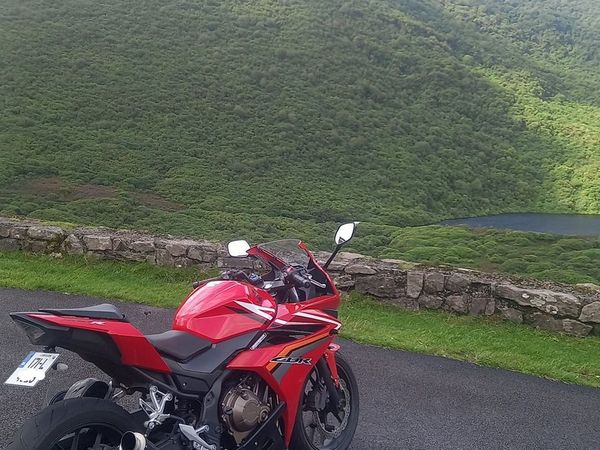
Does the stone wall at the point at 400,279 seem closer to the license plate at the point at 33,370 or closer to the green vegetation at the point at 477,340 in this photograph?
the green vegetation at the point at 477,340

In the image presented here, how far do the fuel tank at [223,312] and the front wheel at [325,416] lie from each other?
0.63 meters

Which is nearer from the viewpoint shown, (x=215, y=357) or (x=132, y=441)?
(x=132, y=441)

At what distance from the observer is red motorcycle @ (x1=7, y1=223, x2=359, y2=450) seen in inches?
100

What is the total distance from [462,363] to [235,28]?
73947 mm

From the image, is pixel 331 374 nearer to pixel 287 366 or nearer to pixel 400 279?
pixel 287 366

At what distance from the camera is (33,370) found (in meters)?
2.51

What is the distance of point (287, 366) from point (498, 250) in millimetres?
23001

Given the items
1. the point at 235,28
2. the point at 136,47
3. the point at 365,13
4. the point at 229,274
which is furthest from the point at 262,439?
the point at 365,13

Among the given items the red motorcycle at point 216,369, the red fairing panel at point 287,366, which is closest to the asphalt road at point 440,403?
the red motorcycle at point 216,369

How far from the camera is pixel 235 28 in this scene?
2963 inches

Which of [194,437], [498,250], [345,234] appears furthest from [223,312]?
[498,250]

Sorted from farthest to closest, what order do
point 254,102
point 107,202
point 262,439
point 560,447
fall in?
point 254,102 → point 107,202 → point 560,447 → point 262,439

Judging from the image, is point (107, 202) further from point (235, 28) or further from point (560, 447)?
point (235, 28)

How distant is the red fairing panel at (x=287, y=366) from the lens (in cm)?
315
